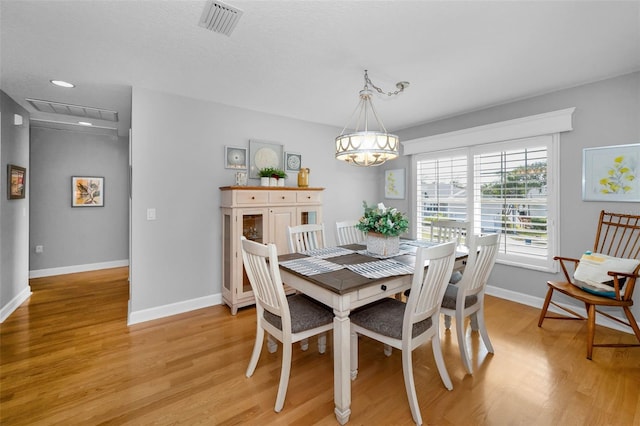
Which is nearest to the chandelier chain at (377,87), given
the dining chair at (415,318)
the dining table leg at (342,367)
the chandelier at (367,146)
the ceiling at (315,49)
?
the ceiling at (315,49)

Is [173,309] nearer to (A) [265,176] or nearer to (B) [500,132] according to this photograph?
(A) [265,176]

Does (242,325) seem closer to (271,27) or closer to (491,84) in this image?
(271,27)

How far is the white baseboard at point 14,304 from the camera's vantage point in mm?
2954

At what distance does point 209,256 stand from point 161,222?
2.20ft

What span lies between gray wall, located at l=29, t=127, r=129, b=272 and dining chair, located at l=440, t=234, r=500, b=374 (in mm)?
5596

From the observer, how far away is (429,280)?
5.41ft

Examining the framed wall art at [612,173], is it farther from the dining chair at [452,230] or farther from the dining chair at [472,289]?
the dining chair at [472,289]

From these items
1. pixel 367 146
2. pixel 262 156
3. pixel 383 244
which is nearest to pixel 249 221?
pixel 262 156

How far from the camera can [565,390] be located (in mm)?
1874

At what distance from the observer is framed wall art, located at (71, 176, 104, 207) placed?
471 cm

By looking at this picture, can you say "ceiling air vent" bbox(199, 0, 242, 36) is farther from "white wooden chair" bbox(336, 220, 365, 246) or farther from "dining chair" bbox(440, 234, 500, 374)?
"dining chair" bbox(440, 234, 500, 374)

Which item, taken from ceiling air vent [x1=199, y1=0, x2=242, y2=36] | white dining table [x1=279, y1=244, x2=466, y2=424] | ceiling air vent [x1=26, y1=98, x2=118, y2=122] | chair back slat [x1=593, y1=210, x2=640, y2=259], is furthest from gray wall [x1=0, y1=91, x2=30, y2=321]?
chair back slat [x1=593, y1=210, x2=640, y2=259]

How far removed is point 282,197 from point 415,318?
227 centimetres

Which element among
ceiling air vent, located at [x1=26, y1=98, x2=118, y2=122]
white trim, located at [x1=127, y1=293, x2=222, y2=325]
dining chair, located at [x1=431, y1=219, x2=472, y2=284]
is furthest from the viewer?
ceiling air vent, located at [x1=26, y1=98, x2=118, y2=122]
